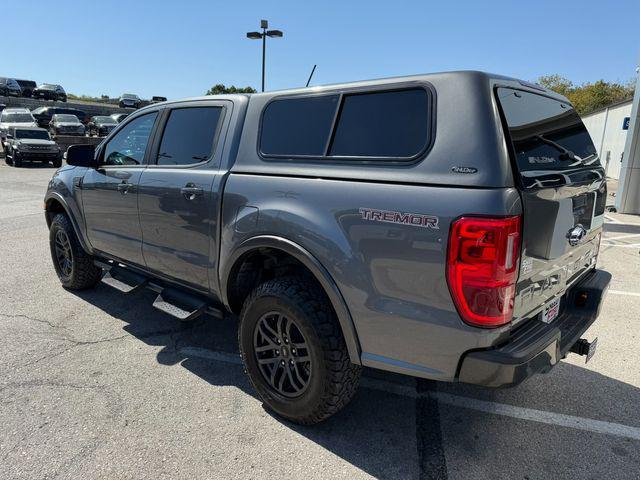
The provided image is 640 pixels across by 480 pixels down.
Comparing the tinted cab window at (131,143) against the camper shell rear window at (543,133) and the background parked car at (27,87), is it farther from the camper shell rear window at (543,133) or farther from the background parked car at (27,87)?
the background parked car at (27,87)

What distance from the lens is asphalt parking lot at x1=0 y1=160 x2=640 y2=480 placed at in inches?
95.7

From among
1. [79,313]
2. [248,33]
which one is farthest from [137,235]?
[248,33]

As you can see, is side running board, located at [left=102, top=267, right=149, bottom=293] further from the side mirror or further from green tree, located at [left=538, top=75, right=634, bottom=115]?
green tree, located at [left=538, top=75, right=634, bottom=115]

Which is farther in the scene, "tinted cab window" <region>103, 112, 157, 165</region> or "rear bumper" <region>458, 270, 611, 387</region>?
"tinted cab window" <region>103, 112, 157, 165</region>

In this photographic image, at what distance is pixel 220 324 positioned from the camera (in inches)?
169

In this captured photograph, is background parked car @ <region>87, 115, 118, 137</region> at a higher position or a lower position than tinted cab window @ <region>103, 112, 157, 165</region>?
higher

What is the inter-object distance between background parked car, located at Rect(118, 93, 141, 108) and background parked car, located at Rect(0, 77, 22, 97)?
26.4 feet

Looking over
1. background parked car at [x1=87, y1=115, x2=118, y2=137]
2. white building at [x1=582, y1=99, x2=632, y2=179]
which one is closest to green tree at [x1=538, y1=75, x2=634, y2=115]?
white building at [x1=582, y1=99, x2=632, y2=179]

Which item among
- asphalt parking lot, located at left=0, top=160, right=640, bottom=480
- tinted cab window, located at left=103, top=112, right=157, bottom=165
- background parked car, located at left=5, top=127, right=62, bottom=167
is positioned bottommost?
asphalt parking lot, located at left=0, top=160, right=640, bottom=480

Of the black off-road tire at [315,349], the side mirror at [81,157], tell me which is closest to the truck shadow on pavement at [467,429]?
the black off-road tire at [315,349]

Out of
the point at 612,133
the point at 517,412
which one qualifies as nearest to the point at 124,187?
the point at 517,412

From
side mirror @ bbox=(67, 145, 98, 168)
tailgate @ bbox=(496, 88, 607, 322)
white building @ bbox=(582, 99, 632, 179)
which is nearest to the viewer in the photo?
tailgate @ bbox=(496, 88, 607, 322)

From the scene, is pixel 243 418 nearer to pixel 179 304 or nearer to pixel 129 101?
pixel 179 304

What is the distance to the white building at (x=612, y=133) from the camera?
1903 centimetres
